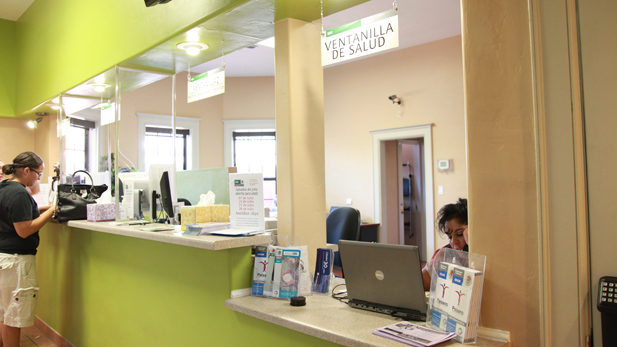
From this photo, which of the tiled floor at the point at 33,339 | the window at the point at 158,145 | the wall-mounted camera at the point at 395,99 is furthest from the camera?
the wall-mounted camera at the point at 395,99

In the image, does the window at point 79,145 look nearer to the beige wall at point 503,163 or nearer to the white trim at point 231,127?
the white trim at point 231,127

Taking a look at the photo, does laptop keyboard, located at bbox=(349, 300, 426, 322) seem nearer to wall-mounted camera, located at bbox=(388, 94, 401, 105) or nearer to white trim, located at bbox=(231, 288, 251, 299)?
white trim, located at bbox=(231, 288, 251, 299)

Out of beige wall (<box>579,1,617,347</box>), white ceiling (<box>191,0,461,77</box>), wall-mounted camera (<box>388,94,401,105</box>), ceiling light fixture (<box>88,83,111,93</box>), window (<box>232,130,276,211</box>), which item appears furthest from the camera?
window (<box>232,130,276,211</box>)

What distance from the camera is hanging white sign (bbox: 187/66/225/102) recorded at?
2891 millimetres

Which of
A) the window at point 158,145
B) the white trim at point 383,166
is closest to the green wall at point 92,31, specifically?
the window at point 158,145

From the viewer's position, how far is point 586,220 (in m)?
1.33

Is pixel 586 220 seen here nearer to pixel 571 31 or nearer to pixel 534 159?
pixel 534 159

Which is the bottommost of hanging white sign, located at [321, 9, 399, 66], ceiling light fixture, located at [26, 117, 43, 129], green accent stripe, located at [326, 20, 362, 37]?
hanging white sign, located at [321, 9, 399, 66]

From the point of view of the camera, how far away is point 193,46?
2973mm

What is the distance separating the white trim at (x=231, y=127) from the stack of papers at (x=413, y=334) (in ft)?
22.1

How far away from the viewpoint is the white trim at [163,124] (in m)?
4.08

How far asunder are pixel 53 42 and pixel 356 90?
181 inches

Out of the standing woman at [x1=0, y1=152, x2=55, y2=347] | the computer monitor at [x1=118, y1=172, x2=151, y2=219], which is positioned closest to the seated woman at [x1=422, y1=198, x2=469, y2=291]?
Answer: the computer monitor at [x1=118, y1=172, x2=151, y2=219]

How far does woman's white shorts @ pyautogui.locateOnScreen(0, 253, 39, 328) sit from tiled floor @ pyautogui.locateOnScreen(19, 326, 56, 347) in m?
0.69
